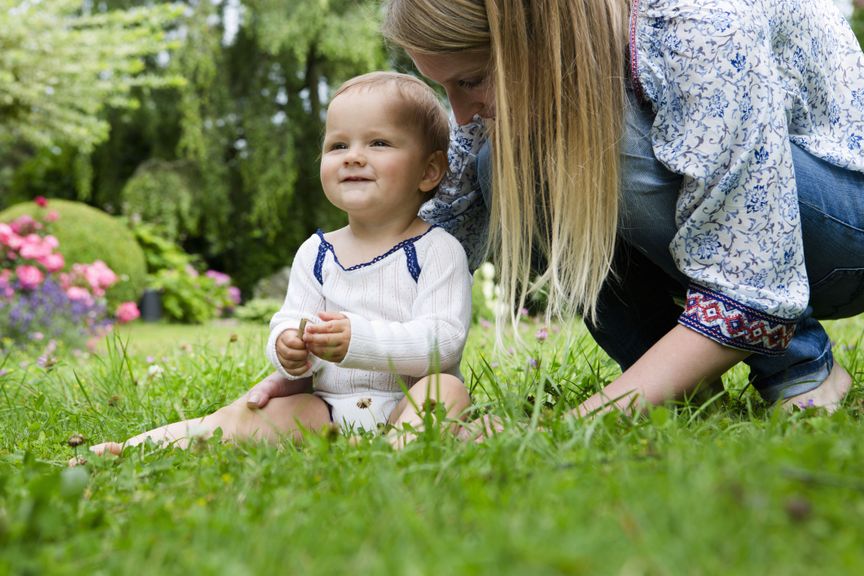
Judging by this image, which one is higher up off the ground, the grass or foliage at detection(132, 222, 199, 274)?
the grass

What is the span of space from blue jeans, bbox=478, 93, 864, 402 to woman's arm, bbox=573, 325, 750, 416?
285 mm

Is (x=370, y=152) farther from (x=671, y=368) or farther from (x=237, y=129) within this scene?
(x=237, y=129)

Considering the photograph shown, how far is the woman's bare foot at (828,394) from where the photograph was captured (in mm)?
2072

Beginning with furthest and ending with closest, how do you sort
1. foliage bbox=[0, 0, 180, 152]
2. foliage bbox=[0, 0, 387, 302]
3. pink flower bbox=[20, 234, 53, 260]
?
foliage bbox=[0, 0, 387, 302], foliage bbox=[0, 0, 180, 152], pink flower bbox=[20, 234, 53, 260]

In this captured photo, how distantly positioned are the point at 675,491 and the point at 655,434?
51 centimetres

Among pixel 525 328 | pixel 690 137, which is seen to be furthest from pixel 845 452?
pixel 525 328

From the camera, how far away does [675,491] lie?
106 centimetres

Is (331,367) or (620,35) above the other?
(620,35)

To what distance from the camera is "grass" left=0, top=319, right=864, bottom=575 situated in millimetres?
942

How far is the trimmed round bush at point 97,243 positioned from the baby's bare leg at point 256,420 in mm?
6504

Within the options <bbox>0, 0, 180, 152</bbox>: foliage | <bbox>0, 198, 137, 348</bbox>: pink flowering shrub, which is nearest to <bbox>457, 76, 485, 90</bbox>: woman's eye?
<bbox>0, 198, 137, 348</bbox>: pink flowering shrub

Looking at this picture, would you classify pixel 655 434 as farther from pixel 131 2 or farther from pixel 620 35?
pixel 131 2

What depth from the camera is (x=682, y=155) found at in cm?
190

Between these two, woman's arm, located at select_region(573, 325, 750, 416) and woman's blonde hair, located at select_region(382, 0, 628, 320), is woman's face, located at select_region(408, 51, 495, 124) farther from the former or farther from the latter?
woman's arm, located at select_region(573, 325, 750, 416)
